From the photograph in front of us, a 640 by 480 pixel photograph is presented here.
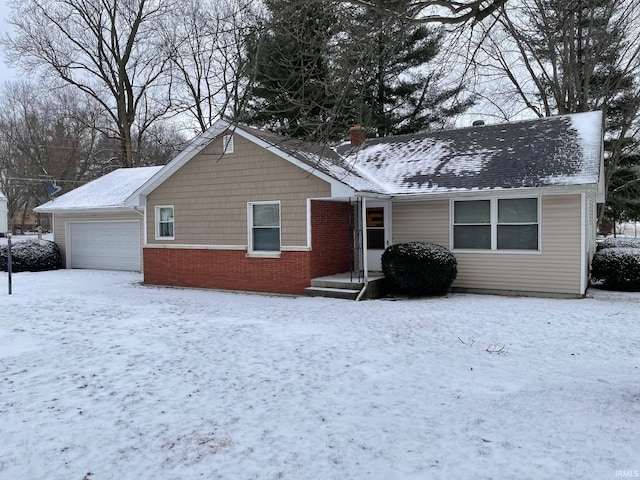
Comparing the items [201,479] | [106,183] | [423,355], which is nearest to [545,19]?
[423,355]

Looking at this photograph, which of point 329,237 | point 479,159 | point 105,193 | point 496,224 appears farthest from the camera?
point 105,193

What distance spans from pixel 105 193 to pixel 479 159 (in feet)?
48.3

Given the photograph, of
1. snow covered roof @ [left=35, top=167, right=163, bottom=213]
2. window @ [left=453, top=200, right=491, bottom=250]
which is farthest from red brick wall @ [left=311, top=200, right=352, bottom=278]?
snow covered roof @ [left=35, top=167, right=163, bottom=213]

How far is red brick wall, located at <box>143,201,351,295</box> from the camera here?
12469 mm

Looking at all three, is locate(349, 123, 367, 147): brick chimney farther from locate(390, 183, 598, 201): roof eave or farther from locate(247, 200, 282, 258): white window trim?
locate(247, 200, 282, 258): white window trim

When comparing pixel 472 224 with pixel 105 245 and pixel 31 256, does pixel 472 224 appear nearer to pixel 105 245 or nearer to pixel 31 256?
pixel 105 245

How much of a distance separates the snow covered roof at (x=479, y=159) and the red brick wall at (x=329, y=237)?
101cm

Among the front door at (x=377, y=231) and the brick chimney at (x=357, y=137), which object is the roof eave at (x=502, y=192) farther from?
the brick chimney at (x=357, y=137)

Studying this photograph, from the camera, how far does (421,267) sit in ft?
38.2

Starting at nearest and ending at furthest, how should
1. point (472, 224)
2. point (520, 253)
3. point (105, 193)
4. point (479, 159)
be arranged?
point (520, 253), point (472, 224), point (479, 159), point (105, 193)

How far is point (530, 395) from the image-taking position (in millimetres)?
5008

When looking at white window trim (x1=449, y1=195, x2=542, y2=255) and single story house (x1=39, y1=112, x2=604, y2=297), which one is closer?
single story house (x1=39, y1=112, x2=604, y2=297)

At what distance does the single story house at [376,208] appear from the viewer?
37.8 feet

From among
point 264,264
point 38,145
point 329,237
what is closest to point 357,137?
point 329,237
